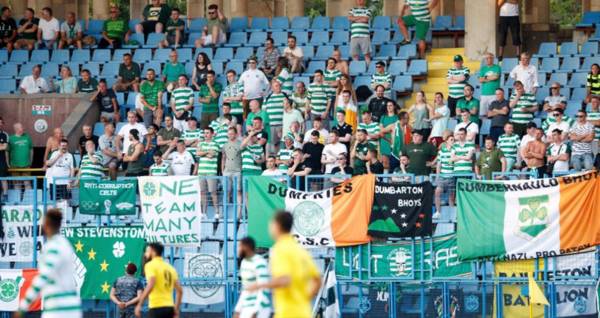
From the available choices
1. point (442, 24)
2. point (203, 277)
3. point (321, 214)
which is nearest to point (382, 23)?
point (442, 24)

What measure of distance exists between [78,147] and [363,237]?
8.44 metres

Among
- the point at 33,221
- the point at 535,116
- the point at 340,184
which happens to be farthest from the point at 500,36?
the point at 33,221

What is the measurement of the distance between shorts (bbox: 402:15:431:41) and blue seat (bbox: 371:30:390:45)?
63 cm

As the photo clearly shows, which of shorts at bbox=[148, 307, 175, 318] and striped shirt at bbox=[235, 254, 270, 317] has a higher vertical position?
striped shirt at bbox=[235, 254, 270, 317]

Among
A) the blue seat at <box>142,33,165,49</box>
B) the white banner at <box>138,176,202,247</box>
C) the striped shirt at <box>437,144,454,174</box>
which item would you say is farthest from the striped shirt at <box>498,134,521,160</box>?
the blue seat at <box>142,33,165,49</box>

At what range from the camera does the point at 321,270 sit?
82.3 ft

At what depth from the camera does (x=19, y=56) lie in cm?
3519

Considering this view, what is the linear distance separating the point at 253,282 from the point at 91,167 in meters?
11.1

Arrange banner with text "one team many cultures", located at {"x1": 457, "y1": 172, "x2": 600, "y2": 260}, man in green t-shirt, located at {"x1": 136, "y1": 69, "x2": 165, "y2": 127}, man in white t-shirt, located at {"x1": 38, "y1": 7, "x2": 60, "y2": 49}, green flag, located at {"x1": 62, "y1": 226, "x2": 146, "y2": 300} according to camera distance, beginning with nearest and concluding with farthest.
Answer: banner with text "one team many cultures", located at {"x1": 457, "y1": 172, "x2": 600, "y2": 260} → green flag, located at {"x1": 62, "y1": 226, "x2": 146, "y2": 300} → man in green t-shirt, located at {"x1": 136, "y1": 69, "x2": 165, "y2": 127} → man in white t-shirt, located at {"x1": 38, "y1": 7, "x2": 60, "y2": 49}

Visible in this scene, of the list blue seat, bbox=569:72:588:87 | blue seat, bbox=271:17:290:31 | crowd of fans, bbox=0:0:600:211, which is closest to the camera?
crowd of fans, bbox=0:0:600:211

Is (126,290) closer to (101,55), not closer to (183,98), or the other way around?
(183,98)

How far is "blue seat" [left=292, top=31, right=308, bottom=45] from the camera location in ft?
112

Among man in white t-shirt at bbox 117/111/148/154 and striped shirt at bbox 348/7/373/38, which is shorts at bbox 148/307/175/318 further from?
striped shirt at bbox 348/7/373/38

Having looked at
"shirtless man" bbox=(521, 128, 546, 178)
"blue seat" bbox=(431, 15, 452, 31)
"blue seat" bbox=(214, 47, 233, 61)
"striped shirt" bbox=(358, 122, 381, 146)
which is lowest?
"shirtless man" bbox=(521, 128, 546, 178)
